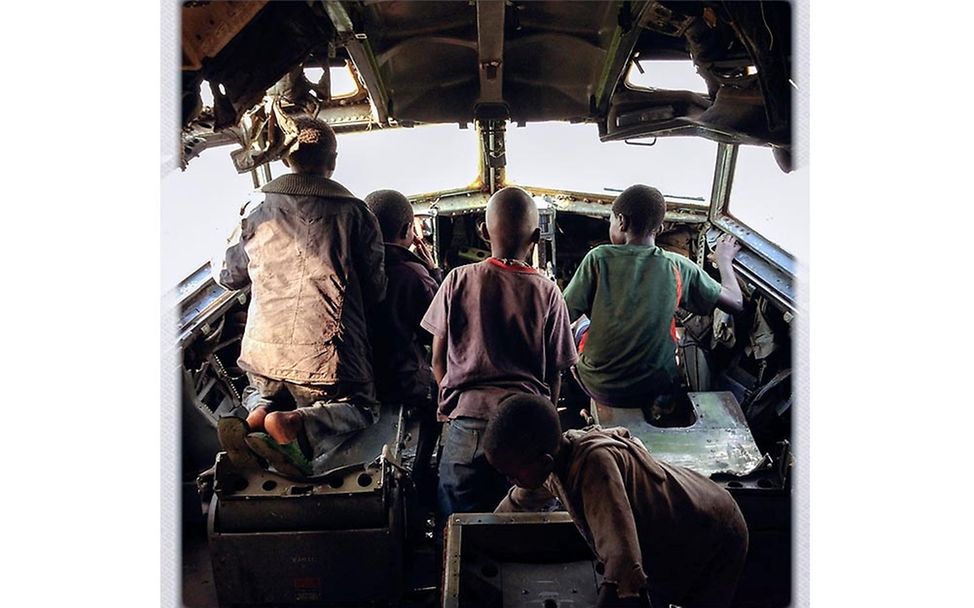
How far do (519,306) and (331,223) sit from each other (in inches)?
23.7

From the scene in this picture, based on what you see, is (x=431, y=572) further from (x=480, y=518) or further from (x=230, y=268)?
(x=230, y=268)

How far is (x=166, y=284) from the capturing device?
5.16 feet

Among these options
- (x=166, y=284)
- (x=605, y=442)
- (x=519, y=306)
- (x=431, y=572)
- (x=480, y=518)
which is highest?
(x=166, y=284)

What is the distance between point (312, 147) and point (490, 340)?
30.1 inches

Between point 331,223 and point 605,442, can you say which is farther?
point 331,223

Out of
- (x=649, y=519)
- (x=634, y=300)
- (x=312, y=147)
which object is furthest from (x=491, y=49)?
(x=649, y=519)

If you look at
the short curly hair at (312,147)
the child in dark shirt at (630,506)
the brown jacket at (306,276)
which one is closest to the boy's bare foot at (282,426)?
the brown jacket at (306,276)

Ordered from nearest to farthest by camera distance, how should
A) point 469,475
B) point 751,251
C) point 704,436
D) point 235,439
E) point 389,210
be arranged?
point 235,439 → point 469,475 → point 704,436 → point 389,210 → point 751,251

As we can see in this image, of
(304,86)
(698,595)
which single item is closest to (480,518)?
(698,595)

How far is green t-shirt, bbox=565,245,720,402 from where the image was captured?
252 cm

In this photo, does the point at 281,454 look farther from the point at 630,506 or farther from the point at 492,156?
the point at 492,156

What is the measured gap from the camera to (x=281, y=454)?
1979 millimetres

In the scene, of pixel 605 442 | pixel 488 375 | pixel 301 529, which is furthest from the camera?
pixel 488 375

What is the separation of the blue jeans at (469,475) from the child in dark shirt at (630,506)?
1.18 ft
